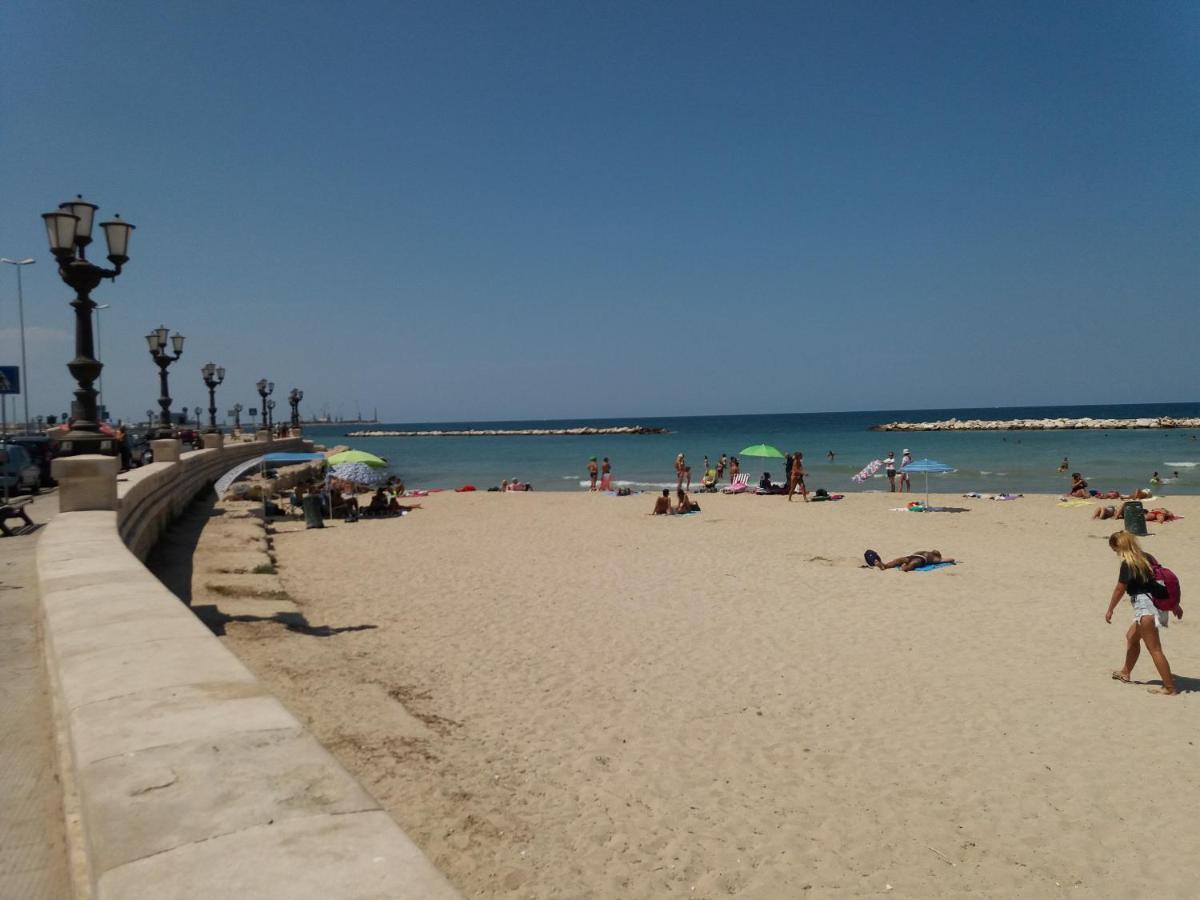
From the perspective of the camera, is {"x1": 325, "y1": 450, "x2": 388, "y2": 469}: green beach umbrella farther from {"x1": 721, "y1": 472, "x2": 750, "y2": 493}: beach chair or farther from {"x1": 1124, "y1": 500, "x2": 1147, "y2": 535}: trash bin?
{"x1": 1124, "y1": 500, "x2": 1147, "y2": 535}: trash bin

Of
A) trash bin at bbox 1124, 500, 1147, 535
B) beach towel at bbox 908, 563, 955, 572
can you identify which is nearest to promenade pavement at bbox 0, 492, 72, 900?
beach towel at bbox 908, 563, 955, 572

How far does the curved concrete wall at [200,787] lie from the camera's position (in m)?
1.79

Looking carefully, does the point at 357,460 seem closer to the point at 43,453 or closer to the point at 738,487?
the point at 43,453

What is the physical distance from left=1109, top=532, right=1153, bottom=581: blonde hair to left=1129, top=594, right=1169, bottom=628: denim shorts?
0.19m

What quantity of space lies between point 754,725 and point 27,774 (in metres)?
5.12

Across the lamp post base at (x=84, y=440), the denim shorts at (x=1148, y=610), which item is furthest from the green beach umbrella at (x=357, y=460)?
the denim shorts at (x=1148, y=610)

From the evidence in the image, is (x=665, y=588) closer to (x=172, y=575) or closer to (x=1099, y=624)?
(x=1099, y=624)

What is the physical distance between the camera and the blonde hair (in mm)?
7586

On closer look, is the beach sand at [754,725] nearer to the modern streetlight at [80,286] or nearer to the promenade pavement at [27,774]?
the promenade pavement at [27,774]

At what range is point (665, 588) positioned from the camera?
41.0 feet

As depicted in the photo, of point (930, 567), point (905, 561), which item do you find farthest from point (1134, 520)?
point (905, 561)

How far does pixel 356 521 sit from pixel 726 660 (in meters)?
15.2

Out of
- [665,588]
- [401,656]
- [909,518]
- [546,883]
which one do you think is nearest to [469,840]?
[546,883]

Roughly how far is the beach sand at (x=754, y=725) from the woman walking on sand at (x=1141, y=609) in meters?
0.26
